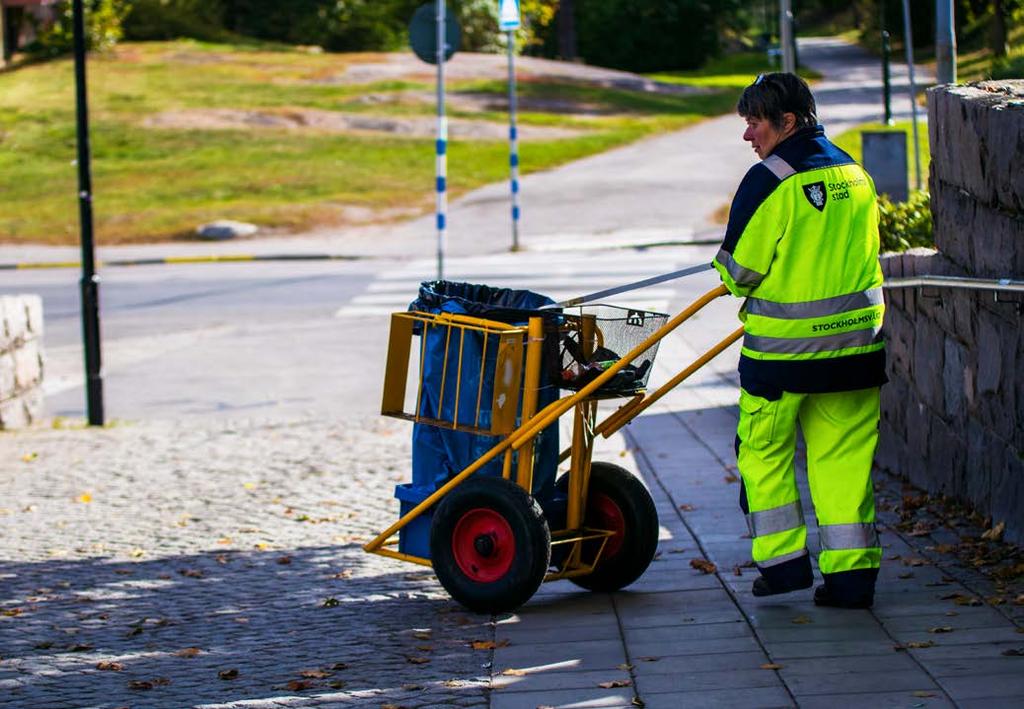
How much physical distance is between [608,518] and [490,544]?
0.60 m

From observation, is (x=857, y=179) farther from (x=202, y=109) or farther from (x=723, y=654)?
(x=202, y=109)

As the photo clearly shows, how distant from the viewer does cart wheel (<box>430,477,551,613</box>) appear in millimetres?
6004

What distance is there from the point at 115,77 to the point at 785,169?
40791mm

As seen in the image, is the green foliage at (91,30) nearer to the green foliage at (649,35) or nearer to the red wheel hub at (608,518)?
the green foliage at (649,35)

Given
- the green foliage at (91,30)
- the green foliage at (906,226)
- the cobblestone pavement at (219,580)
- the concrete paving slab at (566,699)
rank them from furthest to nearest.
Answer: the green foliage at (91,30), the green foliage at (906,226), the cobblestone pavement at (219,580), the concrete paving slab at (566,699)

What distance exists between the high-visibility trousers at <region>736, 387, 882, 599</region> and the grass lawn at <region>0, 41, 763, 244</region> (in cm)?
2248

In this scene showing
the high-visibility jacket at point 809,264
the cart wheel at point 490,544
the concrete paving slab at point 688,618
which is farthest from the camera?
the cart wheel at point 490,544

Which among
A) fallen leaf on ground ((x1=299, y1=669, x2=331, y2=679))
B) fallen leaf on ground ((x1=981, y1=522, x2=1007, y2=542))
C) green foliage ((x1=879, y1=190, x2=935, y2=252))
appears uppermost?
green foliage ((x1=879, y1=190, x2=935, y2=252))

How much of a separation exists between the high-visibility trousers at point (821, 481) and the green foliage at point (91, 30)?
136 ft

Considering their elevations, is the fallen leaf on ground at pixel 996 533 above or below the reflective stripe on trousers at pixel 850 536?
below

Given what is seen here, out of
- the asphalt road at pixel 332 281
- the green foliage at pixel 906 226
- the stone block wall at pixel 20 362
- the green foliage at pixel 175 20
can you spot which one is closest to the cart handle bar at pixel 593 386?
the green foliage at pixel 906 226

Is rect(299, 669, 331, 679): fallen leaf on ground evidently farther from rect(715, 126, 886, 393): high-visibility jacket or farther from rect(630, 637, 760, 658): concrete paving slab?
rect(715, 126, 886, 393): high-visibility jacket

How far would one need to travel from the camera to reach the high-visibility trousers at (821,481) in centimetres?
578

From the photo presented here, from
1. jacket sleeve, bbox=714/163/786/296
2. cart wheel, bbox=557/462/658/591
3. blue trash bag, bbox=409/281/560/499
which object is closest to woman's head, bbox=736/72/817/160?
jacket sleeve, bbox=714/163/786/296
